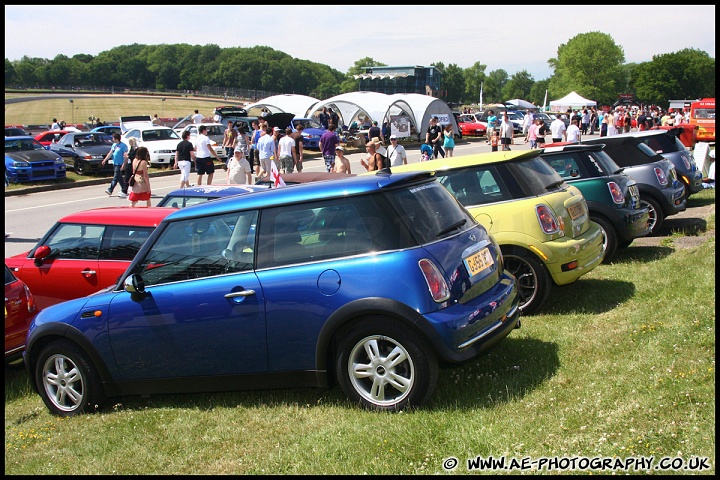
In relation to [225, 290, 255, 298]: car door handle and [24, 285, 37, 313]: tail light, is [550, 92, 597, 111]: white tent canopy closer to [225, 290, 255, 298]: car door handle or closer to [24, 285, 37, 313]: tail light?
Answer: [24, 285, 37, 313]: tail light

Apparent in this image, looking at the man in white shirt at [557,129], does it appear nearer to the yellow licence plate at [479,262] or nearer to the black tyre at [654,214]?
the black tyre at [654,214]

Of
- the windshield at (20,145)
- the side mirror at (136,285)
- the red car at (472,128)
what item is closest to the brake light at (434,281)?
the side mirror at (136,285)

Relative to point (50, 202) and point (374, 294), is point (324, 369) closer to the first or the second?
point (374, 294)

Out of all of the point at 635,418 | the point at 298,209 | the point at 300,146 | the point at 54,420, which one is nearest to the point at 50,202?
the point at 300,146

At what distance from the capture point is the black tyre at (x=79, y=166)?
26.1 meters

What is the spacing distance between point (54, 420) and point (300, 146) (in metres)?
17.0

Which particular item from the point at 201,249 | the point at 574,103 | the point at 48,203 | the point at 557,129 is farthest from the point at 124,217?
the point at 574,103

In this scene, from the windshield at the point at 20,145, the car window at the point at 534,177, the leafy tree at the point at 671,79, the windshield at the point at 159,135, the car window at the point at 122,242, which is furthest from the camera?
the leafy tree at the point at 671,79

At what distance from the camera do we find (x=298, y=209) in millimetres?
5105

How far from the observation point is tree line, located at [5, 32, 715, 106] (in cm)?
13150

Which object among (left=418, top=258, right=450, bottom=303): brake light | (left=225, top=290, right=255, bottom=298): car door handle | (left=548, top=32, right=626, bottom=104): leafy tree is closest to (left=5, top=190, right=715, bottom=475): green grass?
(left=418, top=258, right=450, bottom=303): brake light

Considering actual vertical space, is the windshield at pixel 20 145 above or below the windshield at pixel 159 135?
below

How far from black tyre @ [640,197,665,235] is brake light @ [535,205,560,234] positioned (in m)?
4.51

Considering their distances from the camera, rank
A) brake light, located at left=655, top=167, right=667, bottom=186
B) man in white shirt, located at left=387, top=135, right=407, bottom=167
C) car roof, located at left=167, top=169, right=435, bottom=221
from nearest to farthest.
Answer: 1. car roof, located at left=167, top=169, right=435, bottom=221
2. brake light, located at left=655, top=167, right=667, bottom=186
3. man in white shirt, located at left=387, top=135, right=407, bottom=167
